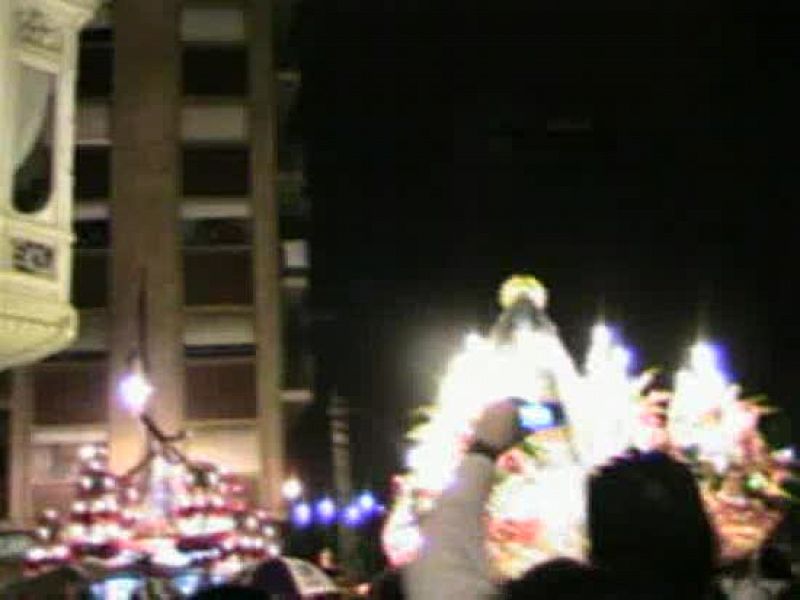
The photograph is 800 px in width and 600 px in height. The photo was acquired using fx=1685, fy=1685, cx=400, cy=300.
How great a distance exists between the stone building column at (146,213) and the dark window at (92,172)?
23cm

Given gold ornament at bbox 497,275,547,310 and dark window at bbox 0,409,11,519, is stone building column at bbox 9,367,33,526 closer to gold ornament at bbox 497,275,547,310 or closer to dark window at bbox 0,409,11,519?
dark window at bbox 0,409,11,519

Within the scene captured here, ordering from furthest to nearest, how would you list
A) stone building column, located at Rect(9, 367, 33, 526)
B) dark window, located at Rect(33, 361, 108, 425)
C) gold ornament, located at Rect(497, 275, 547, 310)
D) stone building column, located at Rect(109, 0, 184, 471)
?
1. stone building column, located at Rect(109, 0, 184, 471)
2. dark window, located at Rect(33, 361, 108, 425)
3. stone building column, located at Rect(9, 367, 33, 526)
4. gold ornament, located at Rect(497, 275, 547, 310)

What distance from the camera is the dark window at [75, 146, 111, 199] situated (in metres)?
49.0

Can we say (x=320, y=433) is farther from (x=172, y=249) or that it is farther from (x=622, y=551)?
(x=622, y=551)

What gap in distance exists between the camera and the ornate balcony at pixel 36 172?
1362cm

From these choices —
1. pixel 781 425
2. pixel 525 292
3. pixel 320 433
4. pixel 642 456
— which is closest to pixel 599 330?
pixel 525 292

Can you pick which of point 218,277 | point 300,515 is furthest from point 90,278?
point 300,515

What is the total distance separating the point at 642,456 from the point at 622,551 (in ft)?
1.04

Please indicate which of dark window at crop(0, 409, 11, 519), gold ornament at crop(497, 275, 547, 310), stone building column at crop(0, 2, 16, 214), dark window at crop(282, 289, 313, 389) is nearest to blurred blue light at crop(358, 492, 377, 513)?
dark window at crop(282, 289, 313, 389)

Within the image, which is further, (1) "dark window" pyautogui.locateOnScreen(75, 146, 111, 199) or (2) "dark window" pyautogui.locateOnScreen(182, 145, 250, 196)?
(2) "dark window" pyautogui.locateOnScreen(182, 145, 250, 196)

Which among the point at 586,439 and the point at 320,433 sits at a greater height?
the point at 586,439

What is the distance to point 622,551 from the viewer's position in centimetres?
317

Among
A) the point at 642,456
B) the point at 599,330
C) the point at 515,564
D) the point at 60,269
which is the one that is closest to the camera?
the point at 642,456

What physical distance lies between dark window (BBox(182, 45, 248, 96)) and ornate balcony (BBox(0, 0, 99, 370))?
115ft
